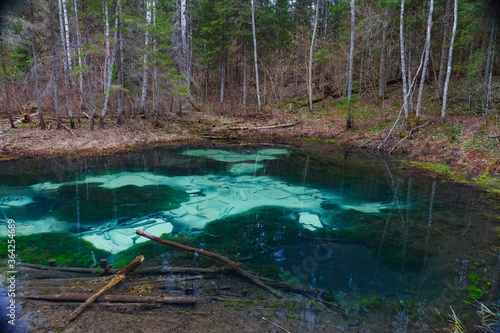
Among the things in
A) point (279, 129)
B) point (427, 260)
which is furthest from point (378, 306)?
point (279, 129)

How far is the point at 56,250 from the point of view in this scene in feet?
17.2

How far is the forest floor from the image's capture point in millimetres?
11266

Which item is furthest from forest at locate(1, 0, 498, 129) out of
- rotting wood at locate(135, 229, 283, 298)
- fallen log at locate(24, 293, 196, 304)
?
fallen log at locate(24, 293, 196, 304)

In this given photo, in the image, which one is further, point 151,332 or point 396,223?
point 396,223

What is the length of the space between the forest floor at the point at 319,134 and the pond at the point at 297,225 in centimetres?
179

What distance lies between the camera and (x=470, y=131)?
492 inches

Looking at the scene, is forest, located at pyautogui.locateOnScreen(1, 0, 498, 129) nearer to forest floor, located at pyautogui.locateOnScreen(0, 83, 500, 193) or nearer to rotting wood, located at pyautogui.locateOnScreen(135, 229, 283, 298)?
forest floor, located at pyautogui.locateOnScreen(0, 83, 500, 193)

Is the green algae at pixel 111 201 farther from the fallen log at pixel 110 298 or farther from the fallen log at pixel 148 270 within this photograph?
the fallen log at pixel 110 298

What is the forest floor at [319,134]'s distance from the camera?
11.3 meters

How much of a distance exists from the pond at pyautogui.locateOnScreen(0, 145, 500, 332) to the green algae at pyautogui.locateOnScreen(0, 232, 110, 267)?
0.02 m

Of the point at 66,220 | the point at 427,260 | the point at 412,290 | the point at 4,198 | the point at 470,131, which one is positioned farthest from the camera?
the point at 470,131

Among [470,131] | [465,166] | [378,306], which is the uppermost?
[470,131]

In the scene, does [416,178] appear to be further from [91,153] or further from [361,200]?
[91,153]

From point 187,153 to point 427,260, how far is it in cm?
1259
